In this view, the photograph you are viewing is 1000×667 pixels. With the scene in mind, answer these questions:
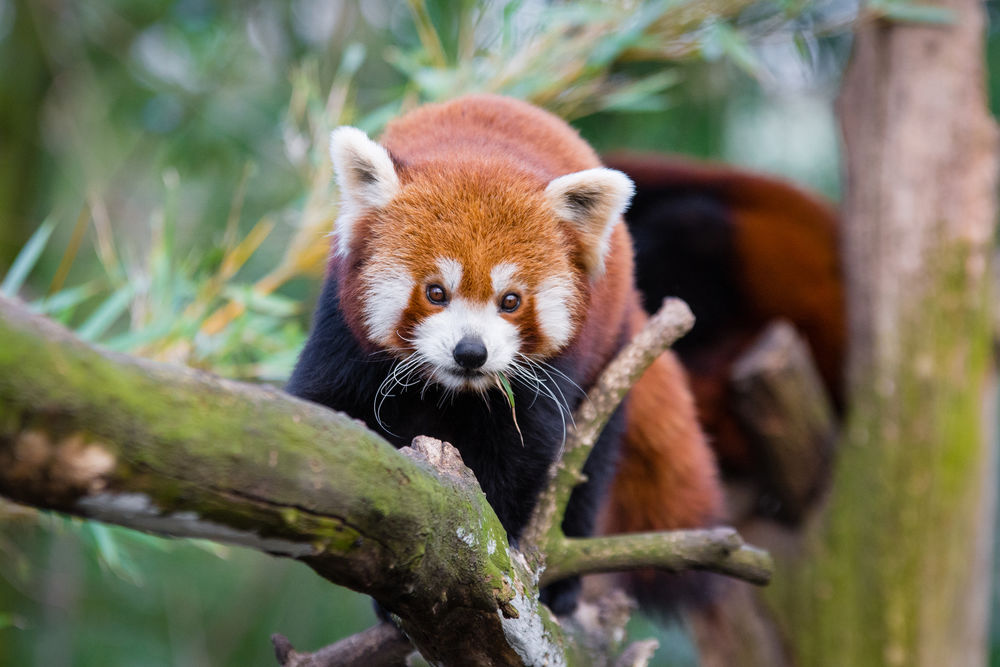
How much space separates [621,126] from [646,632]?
3.09 metres

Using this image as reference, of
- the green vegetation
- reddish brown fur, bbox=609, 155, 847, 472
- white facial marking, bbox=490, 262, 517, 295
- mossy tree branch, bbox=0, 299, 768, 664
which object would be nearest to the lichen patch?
mossy tree branch, bbox=0, 299, 768, 664

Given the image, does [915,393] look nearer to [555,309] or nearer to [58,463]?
[555,309]

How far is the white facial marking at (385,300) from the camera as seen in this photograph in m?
1.72

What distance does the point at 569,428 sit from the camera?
1.89 m

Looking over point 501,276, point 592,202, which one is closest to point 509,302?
point 501,276

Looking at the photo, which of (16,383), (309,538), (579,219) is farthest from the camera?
(579,219)

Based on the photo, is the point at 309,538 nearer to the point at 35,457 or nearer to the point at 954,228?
the point at 35,457

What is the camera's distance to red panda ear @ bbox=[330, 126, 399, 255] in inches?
68.6

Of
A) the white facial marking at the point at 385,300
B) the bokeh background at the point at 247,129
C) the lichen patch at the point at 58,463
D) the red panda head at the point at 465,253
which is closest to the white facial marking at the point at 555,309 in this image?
the red panda head at the point at 465,253

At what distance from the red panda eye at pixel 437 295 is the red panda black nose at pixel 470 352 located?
0.12 m

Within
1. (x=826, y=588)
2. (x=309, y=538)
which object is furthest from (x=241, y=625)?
(x=309, y=538)

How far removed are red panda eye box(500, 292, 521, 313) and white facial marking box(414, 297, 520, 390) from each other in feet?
0.08

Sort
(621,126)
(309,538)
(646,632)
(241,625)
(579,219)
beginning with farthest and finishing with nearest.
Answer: (646,632)
(241,625)
(621,126)
(579,219)
(309,538)

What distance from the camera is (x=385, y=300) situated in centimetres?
173
